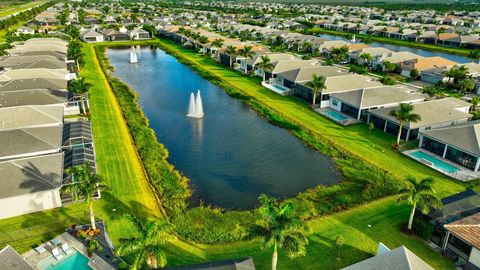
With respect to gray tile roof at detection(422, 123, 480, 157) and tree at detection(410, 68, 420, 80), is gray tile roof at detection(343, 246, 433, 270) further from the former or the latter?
tree at detection(410, 68, 420, 80)

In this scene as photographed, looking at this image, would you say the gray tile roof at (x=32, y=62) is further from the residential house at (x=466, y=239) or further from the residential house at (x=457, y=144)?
the residential house at (x=466, y=239)

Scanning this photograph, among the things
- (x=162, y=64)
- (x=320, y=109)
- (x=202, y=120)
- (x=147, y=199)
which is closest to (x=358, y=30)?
(x=162, y=64)

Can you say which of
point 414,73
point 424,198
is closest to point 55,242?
point 424,198

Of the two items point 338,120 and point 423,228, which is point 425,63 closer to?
point 338,120

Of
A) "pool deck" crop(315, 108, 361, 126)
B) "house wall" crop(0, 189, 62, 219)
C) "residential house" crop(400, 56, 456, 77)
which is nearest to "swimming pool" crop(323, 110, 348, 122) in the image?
"pool deck" crop(315, 108, 361, 126)

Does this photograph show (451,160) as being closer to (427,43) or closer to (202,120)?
(202,120)

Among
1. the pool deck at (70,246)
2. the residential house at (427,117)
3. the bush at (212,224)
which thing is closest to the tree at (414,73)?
the residential house at (427,117)
